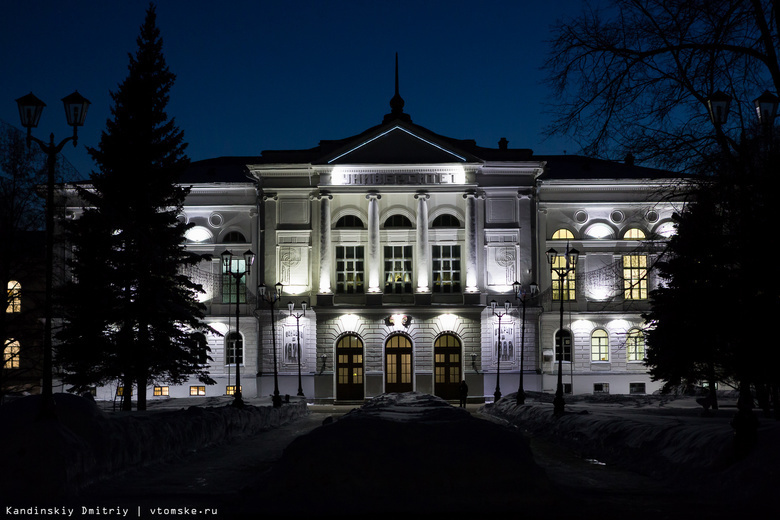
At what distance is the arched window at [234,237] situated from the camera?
51969 millimetres

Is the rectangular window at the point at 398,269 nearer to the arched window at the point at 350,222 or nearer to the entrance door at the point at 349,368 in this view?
the arched window at the point at 350,222

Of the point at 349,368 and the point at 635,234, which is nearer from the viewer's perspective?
the point at 349,368

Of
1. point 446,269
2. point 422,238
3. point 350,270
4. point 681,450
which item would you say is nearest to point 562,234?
point 446,269

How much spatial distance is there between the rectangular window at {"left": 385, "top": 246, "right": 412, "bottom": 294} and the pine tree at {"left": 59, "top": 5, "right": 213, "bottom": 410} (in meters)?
18.5

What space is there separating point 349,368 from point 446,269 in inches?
306

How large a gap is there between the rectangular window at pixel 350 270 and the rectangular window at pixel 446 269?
412cm

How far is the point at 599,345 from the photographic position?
51.4 meters

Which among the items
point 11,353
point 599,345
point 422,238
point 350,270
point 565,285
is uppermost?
point 422,238

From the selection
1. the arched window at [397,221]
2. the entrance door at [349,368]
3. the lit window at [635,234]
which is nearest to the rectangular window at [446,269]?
the arched window at [397,221]

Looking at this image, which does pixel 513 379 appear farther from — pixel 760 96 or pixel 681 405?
pixel 760 96

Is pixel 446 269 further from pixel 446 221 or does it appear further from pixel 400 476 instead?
pixel 400 476

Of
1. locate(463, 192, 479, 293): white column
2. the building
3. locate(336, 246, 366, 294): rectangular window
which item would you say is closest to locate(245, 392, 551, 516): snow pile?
the building

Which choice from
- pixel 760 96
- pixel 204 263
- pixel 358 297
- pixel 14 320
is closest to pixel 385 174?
A: pixel 358 297

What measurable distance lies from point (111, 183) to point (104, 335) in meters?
5.51
